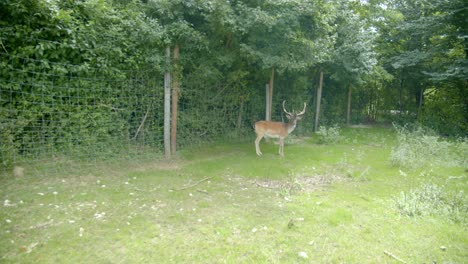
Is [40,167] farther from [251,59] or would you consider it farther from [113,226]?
[251,59]

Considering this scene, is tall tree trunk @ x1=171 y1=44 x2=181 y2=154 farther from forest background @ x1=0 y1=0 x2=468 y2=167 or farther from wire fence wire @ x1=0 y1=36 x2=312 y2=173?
wire fence wire @ x1=0 y1=36 x2=312 y2=173

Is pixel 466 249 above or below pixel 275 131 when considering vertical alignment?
below

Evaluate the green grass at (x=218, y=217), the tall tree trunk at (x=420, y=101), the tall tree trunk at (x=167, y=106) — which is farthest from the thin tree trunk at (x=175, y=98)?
the tall tree trunk at (x=420, y=101)

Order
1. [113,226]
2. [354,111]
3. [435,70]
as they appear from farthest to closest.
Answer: [354,111], [435,70], [113,226]

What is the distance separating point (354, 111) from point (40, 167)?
12.7 meters

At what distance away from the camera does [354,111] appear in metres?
14.6

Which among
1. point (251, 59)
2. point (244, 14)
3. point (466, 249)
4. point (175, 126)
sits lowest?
point (466, 249)

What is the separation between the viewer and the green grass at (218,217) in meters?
3.23

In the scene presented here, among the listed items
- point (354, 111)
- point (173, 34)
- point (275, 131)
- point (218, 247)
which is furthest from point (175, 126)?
point (354, 111)

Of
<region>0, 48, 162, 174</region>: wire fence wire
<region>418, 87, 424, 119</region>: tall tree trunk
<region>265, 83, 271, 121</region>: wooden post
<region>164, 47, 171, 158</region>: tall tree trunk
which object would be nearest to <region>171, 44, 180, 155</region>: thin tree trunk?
<region>164, 47, 171, 158</region>: tall tree trunk

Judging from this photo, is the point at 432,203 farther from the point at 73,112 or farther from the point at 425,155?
the point at 73,112

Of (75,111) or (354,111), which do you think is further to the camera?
(354,111)

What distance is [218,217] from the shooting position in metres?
4.10

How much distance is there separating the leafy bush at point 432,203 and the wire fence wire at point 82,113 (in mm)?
4588
